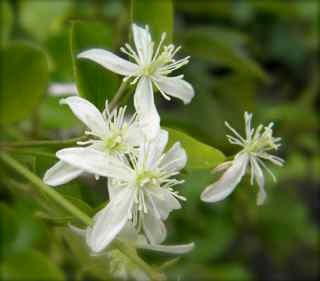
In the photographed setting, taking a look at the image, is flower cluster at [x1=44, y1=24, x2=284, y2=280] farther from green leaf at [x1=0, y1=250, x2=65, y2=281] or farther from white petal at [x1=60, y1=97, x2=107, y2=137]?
green leaf at [x1=0, y1=250, x2=65, y2=281]

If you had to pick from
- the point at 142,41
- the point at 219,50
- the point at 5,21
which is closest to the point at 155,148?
the point at 142,41

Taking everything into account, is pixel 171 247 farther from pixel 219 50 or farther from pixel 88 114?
pixel 219 50

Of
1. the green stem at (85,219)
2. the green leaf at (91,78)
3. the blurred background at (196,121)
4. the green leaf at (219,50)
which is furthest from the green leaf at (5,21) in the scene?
the green stem at (85,219)

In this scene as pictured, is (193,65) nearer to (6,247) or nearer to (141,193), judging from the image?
(6,247)

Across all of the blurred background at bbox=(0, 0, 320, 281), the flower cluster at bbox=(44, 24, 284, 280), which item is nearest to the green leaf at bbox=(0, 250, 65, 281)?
the blurred background at bbox=(0, 0, 320, 281)

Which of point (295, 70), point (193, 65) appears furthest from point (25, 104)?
point (295, 70)

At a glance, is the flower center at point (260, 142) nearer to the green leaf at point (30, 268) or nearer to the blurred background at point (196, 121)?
the blurred background at point (196, 121)
